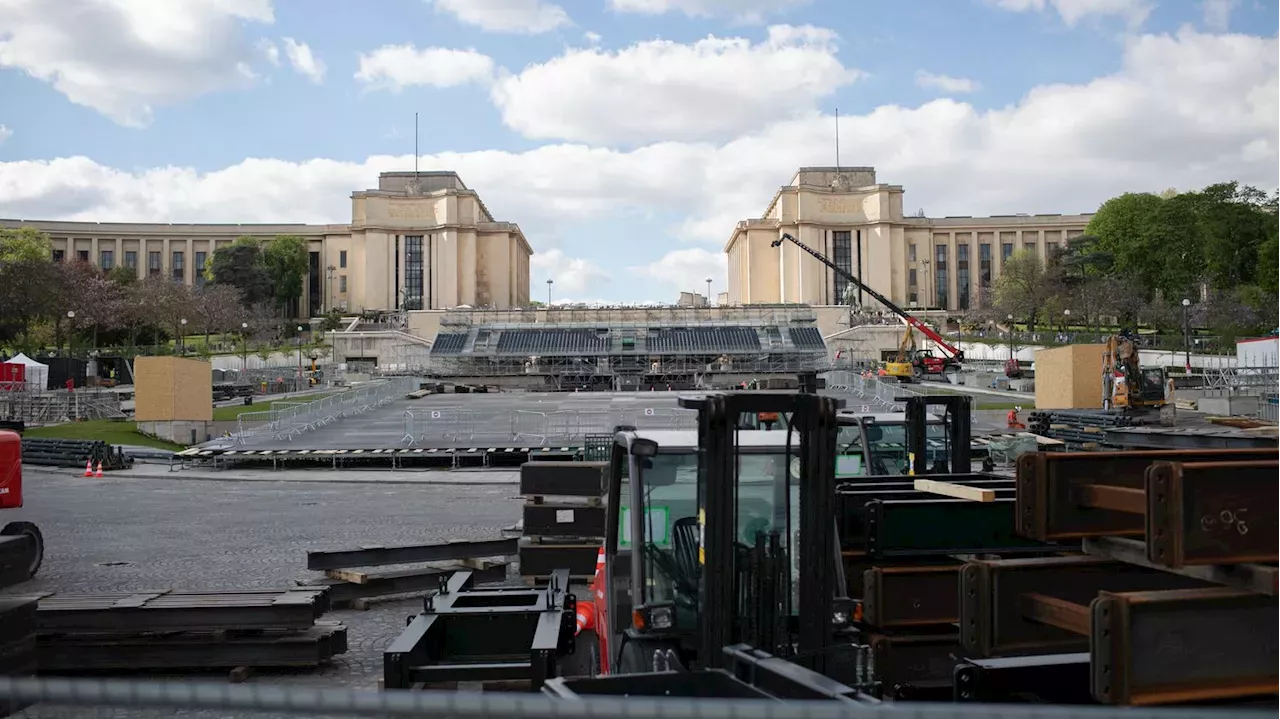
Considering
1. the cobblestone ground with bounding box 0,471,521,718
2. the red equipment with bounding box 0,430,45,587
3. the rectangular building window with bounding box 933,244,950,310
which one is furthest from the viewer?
the rectangular building window with bounding box 933,244,950,310

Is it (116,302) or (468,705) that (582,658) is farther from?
(116,302)

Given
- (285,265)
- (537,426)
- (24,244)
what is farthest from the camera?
(285,265)

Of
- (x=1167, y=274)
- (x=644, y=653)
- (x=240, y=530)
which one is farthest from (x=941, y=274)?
(x=644, y=653)

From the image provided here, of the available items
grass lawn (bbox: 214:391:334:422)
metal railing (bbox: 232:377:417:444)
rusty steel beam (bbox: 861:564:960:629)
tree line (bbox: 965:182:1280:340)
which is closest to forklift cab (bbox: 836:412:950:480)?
rusty steel beam (bbox: 861:564:960:629)

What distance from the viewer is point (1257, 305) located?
→ 6169cm

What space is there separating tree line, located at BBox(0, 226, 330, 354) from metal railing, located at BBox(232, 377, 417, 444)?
22.2m

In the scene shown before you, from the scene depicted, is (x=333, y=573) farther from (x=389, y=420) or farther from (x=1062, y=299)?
(x=1062, y=299)

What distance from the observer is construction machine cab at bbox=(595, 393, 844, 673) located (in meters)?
5.29

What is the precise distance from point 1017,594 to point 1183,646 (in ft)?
2.80

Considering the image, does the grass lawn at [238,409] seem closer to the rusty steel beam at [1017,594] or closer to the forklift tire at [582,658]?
the forklift tire at [582,658]

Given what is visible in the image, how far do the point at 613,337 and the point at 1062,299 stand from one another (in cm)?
3745

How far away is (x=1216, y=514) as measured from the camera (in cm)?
375

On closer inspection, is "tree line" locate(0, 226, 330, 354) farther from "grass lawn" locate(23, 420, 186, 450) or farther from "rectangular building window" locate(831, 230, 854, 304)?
"rectangular building window" locate(831, 230, 854, 304)

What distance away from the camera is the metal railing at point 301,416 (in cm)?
3469
